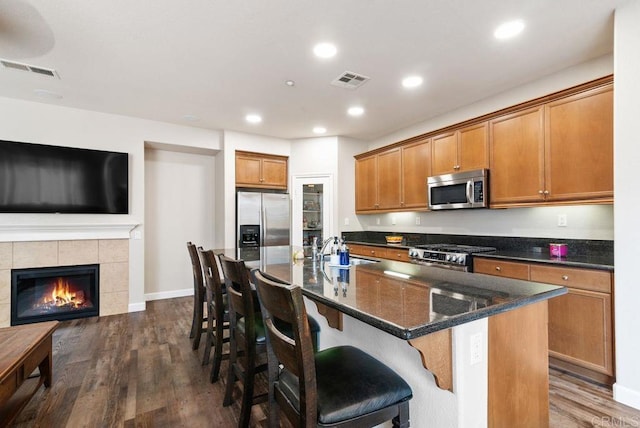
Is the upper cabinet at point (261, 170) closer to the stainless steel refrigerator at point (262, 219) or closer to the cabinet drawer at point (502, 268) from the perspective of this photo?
the stainless steel refrigerator at point (262, 219)

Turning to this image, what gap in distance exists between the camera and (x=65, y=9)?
2.16 m

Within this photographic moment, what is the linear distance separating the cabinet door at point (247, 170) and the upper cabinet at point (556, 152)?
349 centimetres

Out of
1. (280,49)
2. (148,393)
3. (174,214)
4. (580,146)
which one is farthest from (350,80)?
(174,214)

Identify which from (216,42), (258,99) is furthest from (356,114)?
(216,42)

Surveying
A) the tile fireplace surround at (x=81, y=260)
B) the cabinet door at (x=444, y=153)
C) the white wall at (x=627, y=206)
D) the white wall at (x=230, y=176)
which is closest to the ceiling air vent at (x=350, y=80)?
the cabinet door at (x=444, y=153)

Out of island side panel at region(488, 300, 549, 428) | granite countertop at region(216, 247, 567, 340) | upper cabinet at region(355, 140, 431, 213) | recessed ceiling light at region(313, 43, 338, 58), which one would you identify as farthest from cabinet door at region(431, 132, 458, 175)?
island side panel at region(488, 300, 549, 428)

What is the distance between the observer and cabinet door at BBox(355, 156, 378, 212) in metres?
5.06

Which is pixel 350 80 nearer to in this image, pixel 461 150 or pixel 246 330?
pixel 461 150

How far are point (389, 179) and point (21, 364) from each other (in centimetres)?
431

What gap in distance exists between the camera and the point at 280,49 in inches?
105

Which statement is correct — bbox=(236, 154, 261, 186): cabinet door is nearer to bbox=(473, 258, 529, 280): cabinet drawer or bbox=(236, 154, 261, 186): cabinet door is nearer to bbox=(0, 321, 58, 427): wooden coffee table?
bbox=(0, 321, 58, 427): wooden coffee table

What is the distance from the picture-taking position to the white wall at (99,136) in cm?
379

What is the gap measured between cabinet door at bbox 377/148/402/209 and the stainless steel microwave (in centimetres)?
64

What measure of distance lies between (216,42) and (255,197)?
280 cm
